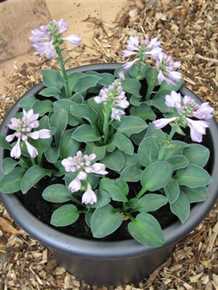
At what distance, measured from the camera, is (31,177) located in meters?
1.32

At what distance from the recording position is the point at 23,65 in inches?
90.0

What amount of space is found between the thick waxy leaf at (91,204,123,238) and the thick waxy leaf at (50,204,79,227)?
0.06m

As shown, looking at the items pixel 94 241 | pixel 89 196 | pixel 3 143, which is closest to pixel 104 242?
pixel 94 241

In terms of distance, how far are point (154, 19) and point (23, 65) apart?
0.58 meters

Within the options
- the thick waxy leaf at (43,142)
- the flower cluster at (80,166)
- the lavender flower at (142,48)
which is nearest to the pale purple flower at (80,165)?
the flower cluster at (80,166)

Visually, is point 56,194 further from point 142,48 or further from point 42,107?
point 142,48

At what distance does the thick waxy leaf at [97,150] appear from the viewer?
4.37ft

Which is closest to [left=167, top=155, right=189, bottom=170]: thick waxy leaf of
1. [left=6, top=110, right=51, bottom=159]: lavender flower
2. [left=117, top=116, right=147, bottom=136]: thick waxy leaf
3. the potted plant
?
the potted plant

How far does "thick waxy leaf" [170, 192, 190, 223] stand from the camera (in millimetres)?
1287

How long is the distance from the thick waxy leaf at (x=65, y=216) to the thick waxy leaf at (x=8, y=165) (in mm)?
153

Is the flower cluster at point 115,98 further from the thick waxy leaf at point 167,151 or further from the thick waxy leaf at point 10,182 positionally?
the thick waxy leaf at point 10,182

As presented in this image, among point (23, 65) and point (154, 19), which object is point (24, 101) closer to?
point (23, 65)

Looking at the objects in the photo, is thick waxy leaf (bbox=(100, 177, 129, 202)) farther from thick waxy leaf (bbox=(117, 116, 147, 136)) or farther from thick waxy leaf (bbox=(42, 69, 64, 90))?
thick waxy leaf (bbox=(42, 69, 64, 90))

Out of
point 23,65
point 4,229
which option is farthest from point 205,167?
point 23,65
